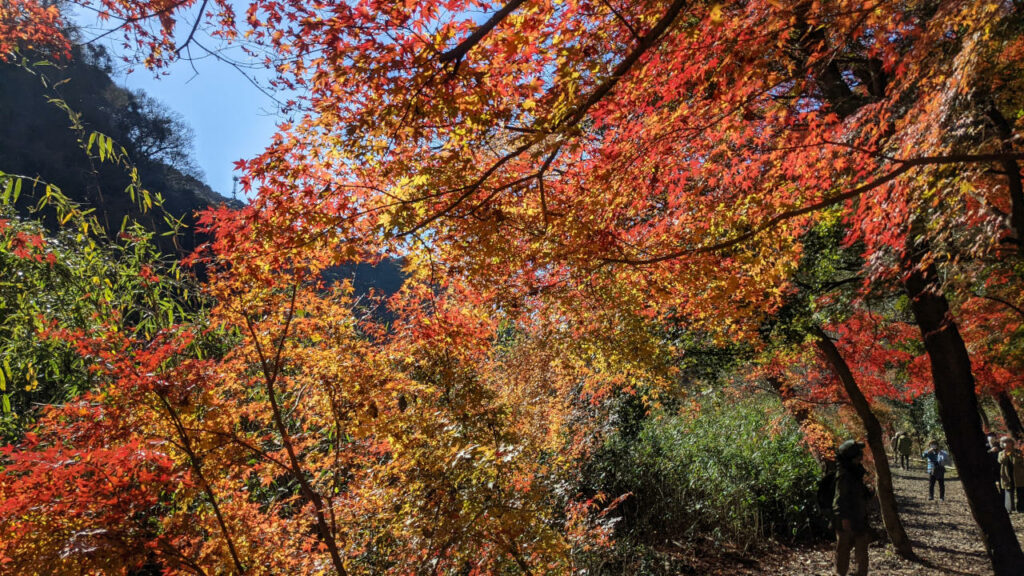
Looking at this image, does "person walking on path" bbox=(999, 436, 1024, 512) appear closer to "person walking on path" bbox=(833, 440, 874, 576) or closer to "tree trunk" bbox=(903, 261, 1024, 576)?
"tree trunk" bbox=(903, 261, 1024, 576)

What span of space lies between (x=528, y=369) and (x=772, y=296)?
699cm

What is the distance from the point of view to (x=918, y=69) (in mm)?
3725

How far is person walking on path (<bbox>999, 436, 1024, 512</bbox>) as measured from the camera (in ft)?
27.3

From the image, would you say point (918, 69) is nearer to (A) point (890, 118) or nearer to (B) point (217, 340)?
(A) point (890, 118)

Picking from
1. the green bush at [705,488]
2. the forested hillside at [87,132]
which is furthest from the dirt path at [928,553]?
the forested hillside at [87,132]

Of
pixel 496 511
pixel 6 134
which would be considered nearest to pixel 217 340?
pixel 496 511

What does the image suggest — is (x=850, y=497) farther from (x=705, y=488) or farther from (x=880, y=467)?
(x=705, y=488)

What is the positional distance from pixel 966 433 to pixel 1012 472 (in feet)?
19.2

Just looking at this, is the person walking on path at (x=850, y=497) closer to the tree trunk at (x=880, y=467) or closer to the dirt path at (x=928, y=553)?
the dirt path at (x=928, y=553)

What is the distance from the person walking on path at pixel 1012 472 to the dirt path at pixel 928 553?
270 mm

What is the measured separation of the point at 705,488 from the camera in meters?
7.93

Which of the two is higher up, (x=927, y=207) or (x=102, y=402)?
(x=927, y=207)

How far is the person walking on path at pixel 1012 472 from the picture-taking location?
Answer: 8.32 m

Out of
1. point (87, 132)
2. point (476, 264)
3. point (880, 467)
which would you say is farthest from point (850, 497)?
point (87, 132)
